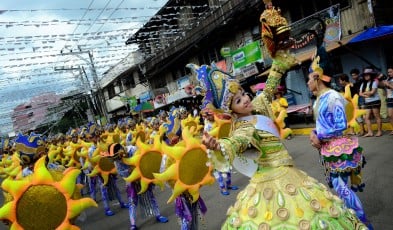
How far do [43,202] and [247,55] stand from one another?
12.5 m

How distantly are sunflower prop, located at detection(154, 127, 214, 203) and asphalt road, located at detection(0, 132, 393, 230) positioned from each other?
1.18 meters

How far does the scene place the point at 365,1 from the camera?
11.0 metres

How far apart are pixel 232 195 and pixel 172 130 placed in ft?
5.55

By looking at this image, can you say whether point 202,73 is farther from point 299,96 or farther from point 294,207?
point 299,96

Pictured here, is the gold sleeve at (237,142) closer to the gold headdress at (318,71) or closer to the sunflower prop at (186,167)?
the sunflower prop at (186,167)

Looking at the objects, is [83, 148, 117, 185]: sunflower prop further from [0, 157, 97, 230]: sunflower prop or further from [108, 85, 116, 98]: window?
[108, 85, 116, 98]: window

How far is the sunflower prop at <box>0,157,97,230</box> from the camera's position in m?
3.24

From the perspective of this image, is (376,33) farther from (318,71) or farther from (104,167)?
(104,167)

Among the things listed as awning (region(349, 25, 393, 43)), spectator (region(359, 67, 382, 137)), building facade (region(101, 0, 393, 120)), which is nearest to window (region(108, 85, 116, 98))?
building facade (region(101, 0, 393, 120))

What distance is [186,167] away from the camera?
12.0ft

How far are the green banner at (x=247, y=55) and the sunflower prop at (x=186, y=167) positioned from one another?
36.6 ft

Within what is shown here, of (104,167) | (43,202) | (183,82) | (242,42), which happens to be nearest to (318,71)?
(43,202)

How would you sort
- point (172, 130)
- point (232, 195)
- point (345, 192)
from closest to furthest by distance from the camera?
point (345, 192) < point (172, 130) < point (232, 195)

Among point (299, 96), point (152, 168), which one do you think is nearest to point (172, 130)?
point (152, 168)
